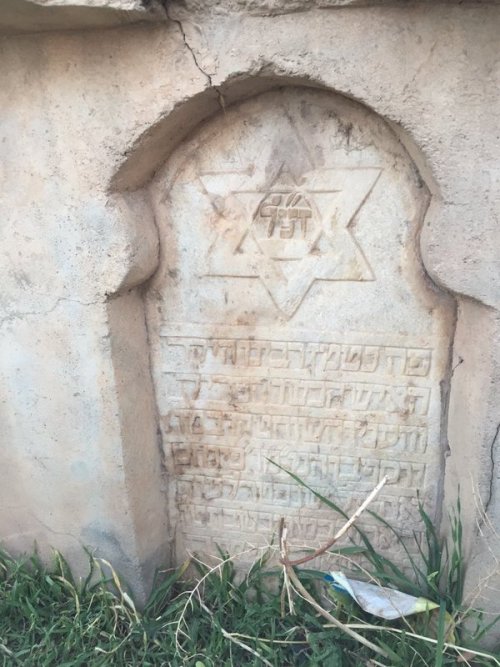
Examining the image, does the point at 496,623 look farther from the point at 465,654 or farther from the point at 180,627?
the point at 180,627

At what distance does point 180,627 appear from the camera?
1.87 meters

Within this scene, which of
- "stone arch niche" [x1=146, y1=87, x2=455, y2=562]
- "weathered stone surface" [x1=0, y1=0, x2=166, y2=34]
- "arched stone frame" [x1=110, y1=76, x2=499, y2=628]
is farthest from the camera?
"stone arch niche" [x1=146, y1=87, x2=455, y2=562]

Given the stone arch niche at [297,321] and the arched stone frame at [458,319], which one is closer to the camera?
the arched stone frame at [458,319]

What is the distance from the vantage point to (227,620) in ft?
6.27

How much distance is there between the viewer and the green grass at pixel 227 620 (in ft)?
5.53

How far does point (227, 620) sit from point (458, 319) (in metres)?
1.27

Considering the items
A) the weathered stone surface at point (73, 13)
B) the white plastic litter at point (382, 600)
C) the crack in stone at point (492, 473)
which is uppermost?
the weathered stone surface at point (73, 13)

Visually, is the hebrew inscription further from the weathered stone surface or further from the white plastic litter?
the white plastic litter

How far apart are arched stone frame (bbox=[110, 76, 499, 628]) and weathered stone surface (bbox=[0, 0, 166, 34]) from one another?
24 cm

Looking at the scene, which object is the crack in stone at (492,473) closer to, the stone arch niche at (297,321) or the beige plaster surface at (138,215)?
the beige plaster surface at (138,215)

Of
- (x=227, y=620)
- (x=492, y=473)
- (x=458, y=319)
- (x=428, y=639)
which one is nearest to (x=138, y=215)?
(x=458, y=319)

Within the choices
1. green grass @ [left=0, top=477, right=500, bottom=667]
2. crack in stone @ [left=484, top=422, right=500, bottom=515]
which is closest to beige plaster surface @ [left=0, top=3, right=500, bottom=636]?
crack in stone @ [left=484, top=422, right=500, bottom=515]

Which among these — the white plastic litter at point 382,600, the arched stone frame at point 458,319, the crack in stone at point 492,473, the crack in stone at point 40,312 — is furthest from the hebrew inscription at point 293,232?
the white plastic litter at point 382,600

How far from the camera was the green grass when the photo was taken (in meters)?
1.69
